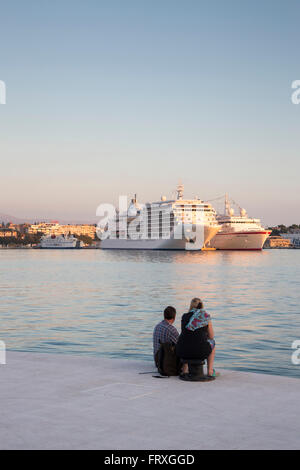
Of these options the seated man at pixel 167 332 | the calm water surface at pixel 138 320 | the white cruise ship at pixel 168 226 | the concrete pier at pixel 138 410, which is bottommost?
the calm water surface at pixel 138 320

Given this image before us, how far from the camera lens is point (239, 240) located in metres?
129

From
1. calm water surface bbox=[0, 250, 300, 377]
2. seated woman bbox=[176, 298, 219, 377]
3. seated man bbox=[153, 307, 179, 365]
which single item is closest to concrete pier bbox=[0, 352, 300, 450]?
seated woman bbox=[176, 298, 219, 377]

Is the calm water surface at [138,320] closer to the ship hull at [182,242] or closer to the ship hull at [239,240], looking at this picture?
the ship hull at [182,242]

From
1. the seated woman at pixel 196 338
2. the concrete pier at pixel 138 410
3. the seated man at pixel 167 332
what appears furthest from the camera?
the seated man at pixel 167 332

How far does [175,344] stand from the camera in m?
8.50

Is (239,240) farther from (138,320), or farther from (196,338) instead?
(196,338)

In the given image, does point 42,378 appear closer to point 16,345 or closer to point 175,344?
point 175,344

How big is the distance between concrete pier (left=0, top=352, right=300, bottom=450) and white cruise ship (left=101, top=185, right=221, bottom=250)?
115590mm

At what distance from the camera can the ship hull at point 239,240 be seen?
127312mm

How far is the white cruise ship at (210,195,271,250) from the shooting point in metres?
127

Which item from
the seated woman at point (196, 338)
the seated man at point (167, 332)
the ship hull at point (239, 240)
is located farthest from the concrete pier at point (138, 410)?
the ship hull at point (239, 240)

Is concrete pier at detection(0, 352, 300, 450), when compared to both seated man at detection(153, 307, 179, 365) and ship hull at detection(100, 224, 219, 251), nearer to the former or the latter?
seated man at detection(153, 307, 179, 365)

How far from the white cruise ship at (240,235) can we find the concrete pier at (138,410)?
11979 cm

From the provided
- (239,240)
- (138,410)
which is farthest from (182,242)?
(138,410)
